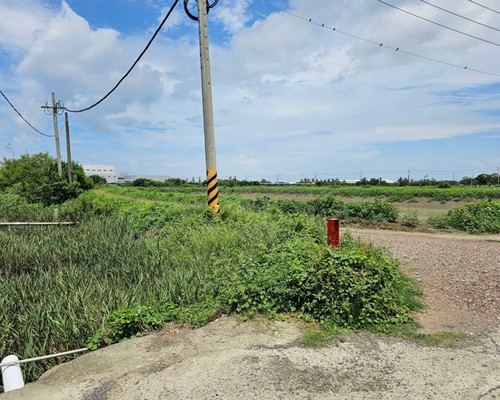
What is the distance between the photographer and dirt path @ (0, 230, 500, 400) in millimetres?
2938

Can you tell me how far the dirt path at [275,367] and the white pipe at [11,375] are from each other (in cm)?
22

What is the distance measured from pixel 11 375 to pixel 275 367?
2.44m

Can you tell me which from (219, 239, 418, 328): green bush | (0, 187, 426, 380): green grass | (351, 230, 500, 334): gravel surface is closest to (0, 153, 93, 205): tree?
(0, 187, 426, 380): green grass

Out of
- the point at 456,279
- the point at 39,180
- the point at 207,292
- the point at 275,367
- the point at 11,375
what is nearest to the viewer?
the point at 275,367

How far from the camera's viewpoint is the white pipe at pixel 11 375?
3.34 metres

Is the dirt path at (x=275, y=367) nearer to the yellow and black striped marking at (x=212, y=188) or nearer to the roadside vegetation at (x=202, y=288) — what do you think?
the roadside vegetation at (x=202, y=288)

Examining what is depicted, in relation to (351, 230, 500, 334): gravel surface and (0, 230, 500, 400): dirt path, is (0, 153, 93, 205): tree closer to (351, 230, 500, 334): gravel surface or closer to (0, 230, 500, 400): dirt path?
(351, 230, 500, 334): gravel surface

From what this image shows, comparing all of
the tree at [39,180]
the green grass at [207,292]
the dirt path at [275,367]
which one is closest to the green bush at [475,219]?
the green grass at [207,292]

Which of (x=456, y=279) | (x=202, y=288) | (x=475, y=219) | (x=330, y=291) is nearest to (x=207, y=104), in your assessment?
(x=202, y=288)

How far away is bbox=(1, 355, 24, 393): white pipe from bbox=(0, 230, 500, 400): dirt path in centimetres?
22

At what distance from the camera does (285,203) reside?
1672 cm

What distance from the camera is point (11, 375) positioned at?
3355 mm

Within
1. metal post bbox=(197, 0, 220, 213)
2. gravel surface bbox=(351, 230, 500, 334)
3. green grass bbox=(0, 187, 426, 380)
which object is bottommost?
gravel surface bbox=(351, 230, 500, 334)

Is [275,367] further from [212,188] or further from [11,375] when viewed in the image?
[212,188]
